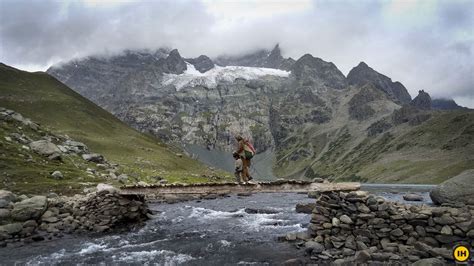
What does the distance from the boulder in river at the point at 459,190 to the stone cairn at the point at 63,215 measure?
32.6 m

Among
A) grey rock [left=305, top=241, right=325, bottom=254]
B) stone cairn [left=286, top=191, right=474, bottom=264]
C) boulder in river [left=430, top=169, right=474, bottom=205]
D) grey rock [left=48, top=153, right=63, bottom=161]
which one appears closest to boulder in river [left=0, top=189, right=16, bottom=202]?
grey rock [left=48, top=153, right=63, bottom=161]

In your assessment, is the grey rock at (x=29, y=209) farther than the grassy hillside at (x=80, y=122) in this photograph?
No

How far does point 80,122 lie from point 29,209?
121 meters

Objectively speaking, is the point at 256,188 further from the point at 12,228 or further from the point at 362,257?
the point at 12,228

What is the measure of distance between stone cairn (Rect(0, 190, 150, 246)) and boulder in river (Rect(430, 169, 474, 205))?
107 ft

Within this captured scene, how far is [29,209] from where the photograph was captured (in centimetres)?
3662

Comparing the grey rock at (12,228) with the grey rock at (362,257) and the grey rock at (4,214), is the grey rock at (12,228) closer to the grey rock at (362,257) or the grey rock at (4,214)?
the grey rock at (4,214)

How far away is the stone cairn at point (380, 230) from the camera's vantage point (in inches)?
941

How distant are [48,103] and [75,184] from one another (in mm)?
112947

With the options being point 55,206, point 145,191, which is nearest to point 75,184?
point 55,206

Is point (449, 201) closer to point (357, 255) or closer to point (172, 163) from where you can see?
point (357, 255)

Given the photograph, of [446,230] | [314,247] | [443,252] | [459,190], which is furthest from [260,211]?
[443,252]

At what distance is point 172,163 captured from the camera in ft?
471

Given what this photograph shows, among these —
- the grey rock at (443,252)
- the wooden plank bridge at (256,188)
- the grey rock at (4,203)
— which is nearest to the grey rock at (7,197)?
the grey rock at (4,203)
